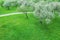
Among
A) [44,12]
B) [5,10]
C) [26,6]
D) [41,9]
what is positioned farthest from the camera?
[5,10]

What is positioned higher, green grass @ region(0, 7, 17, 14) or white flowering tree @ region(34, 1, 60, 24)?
white flowering tree @ region(34, 1, 60, 24)

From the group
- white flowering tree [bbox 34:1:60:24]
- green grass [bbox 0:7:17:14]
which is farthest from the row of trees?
green grass [bbox 0:7:17:14]

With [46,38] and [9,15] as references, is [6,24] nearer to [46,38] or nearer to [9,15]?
[9,15]

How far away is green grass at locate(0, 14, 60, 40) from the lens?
48062 mm

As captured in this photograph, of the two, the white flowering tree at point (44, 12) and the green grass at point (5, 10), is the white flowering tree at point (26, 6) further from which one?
the green grass at point (5, 10)

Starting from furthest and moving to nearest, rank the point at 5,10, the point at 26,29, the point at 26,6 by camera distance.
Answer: the point at 5,10
the point at 26,6
the point at 26,29

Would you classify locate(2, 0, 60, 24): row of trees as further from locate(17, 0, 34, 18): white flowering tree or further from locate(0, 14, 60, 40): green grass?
locate(0, 14, 60, 40): green grass

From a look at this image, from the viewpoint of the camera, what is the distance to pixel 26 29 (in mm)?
50094

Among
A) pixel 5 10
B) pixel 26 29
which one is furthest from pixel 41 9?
pixel 5 10

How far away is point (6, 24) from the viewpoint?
50812 millimetres

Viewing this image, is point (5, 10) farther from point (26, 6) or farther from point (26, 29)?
point (26, 29)

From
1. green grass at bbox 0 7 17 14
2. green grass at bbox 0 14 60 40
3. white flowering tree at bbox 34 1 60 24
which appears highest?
white flowering tree at bbox 34 1 60 24

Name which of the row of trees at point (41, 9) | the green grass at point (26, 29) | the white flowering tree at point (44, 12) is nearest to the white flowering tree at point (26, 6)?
the row of trees at point (41, 9)

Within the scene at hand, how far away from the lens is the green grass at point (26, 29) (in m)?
48.1
